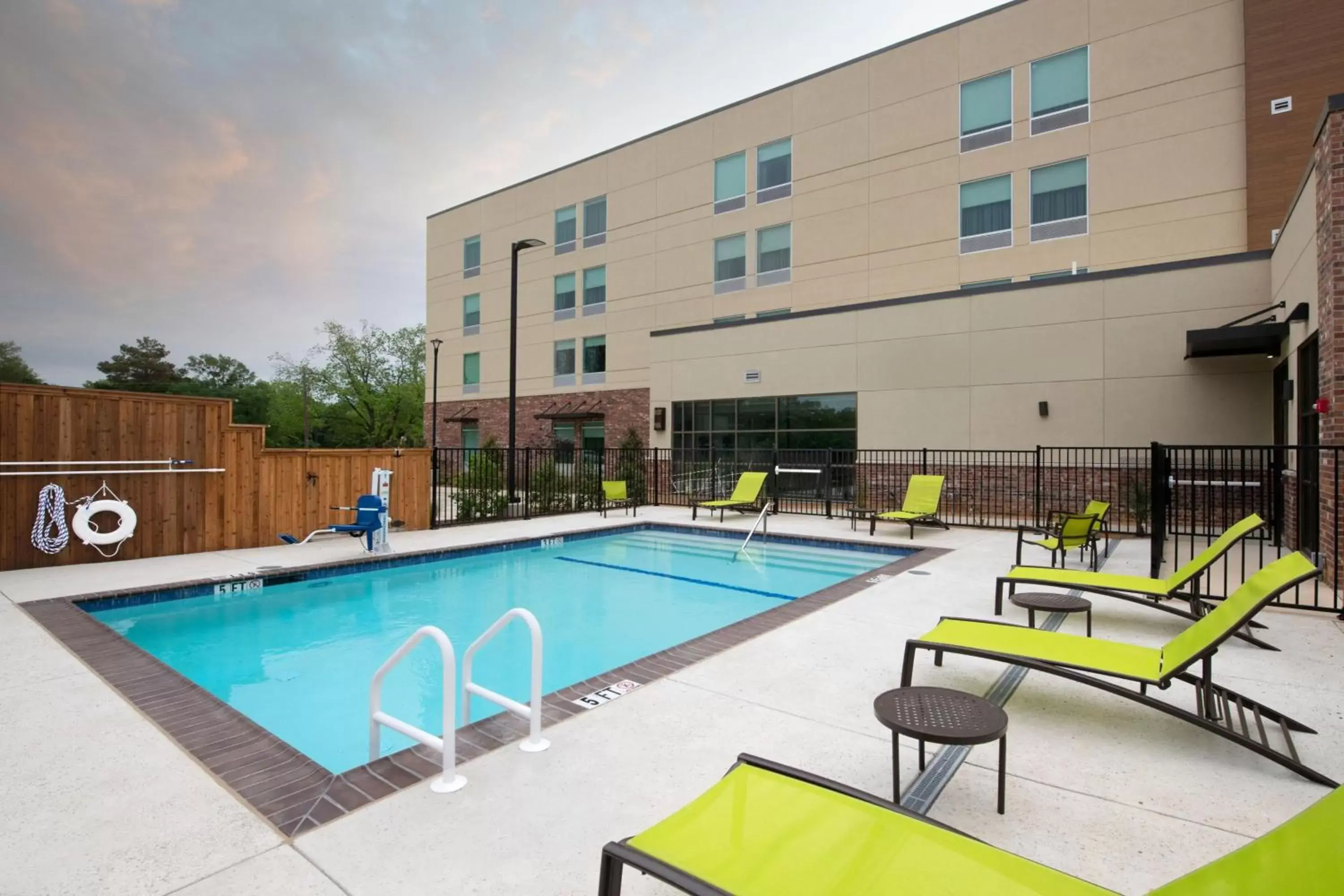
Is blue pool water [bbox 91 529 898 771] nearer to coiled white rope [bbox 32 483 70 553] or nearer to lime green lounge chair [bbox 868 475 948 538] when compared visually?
lime green lounge chair [bbox 868 475 948 538]

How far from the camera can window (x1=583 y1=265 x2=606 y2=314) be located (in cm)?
2452

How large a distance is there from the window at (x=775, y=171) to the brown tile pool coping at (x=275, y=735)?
1758 centimetres

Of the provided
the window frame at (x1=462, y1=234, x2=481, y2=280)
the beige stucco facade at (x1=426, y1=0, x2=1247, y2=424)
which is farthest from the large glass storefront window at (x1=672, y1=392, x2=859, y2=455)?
the window frame at (x1=462, y1=234, x2=481, y2=280)

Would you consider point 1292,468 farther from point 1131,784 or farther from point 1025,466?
point 1131,784

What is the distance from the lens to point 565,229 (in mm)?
25844

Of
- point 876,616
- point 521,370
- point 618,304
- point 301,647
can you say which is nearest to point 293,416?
point 521,370

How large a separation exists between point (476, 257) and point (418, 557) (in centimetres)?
2289

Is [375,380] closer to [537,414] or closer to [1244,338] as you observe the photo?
[537,414]

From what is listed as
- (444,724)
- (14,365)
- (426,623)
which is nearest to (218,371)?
(14,365)

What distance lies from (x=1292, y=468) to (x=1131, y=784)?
782 cm

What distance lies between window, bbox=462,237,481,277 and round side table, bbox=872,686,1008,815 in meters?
29.3

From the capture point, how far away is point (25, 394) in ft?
24.5

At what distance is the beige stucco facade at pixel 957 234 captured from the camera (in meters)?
12.8

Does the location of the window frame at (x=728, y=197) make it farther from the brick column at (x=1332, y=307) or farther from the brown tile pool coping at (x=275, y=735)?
the brown tile pool coping at (x=275, y=735)
